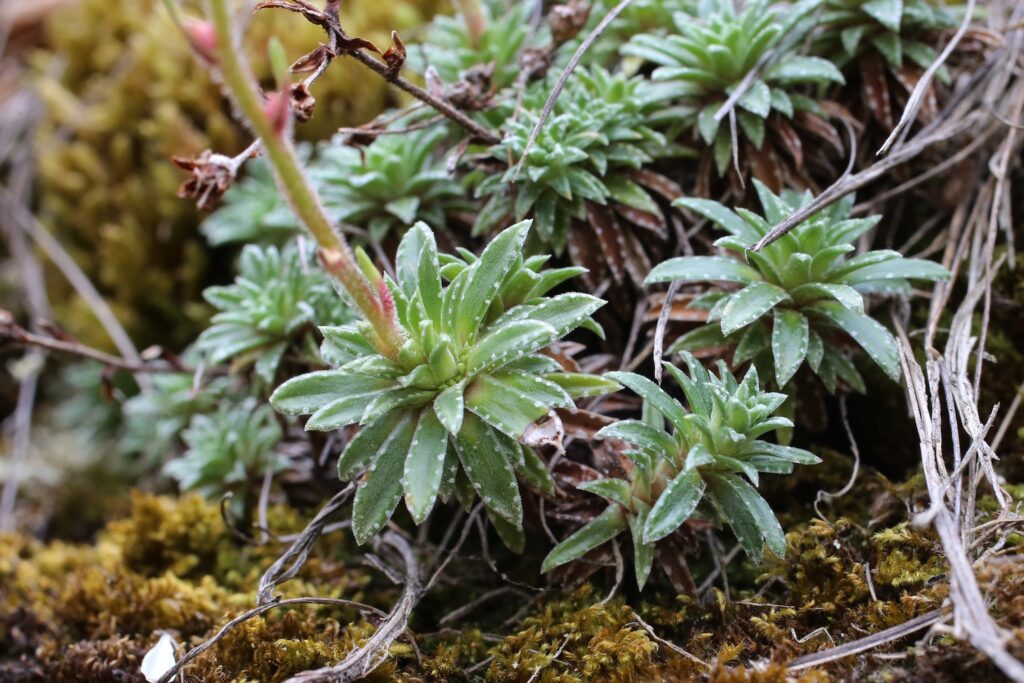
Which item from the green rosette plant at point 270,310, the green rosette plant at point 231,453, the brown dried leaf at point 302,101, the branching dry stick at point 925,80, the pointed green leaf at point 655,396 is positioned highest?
the brown dried leaf at point 302,101

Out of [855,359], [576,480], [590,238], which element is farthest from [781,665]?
[590,238]

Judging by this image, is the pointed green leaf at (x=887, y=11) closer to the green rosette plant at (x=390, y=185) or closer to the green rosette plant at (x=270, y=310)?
the green rosette plant at (x=390, y=185)

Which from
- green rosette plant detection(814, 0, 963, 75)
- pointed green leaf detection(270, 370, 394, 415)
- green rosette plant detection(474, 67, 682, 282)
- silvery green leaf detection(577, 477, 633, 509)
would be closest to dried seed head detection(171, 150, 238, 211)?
pointed green leaf detection(270, 370, 394, 415)

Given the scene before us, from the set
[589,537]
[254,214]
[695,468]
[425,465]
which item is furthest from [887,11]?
[254,214]

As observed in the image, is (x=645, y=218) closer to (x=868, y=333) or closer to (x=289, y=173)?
(x=868, y=333)

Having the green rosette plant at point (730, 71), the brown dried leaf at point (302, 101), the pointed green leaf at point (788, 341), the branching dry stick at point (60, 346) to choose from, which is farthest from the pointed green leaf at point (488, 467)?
the branching dry stick at point (60, 346)

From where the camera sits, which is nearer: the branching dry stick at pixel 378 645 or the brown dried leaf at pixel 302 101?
the branching dry stick at pixel 378 645
